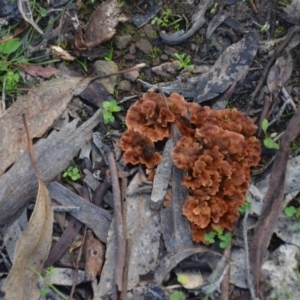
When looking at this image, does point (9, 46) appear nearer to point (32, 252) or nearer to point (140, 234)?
point (32, 252)

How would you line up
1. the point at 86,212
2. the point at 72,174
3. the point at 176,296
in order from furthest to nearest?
the point at 72,174 → the point at 86,212 → the point at 176,296

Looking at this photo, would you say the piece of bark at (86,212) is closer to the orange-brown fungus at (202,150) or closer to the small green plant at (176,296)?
the orange-brown fungus at (202,150)

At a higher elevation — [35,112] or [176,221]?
[35,112]

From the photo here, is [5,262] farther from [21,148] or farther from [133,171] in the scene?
[133,171]

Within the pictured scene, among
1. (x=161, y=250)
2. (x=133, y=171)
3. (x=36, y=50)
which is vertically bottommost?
(x=161, y=250)

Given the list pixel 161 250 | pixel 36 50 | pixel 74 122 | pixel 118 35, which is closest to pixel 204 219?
pixel 161 250

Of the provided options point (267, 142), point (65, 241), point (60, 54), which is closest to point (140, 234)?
point (65, 241)
